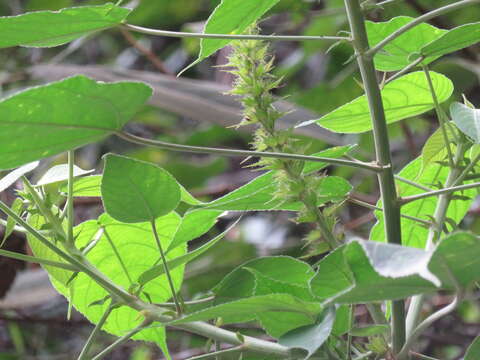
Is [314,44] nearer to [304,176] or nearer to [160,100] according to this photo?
[160,100]

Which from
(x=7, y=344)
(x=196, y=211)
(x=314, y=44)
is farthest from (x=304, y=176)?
(x=7, y=344)

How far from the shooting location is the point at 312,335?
0.32m

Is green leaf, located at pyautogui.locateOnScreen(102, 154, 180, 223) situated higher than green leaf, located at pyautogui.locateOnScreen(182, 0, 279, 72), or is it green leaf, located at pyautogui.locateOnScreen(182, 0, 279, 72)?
green leaf, located at pyautogui.locateOnScreen(182, 0, 279, 72)

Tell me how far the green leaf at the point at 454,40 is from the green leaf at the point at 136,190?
0.53 ft

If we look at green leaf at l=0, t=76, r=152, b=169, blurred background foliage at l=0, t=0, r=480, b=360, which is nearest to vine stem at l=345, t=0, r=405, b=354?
green leaf at l=0, t=76, r=152, b=169

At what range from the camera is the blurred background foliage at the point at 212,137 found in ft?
3.75

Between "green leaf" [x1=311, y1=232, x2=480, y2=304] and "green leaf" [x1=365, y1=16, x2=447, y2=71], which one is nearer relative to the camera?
"green leaf" [x1=311, y1=232, x2=480, y2=304]

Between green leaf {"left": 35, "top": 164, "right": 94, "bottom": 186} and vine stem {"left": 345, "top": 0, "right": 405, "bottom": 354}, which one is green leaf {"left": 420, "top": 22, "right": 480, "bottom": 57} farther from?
green leaf {"left": 35, "top": 164, "right": 94, "bottom": 186}

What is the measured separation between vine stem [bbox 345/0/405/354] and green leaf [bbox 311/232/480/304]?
8 cm

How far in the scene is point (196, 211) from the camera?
0.42 m

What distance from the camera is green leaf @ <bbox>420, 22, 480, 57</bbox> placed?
0.37 metres

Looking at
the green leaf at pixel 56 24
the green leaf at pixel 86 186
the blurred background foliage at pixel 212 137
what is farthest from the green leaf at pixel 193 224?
the blurred background foliage at pixel 212 137

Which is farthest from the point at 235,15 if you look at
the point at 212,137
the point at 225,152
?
the point at 212,137

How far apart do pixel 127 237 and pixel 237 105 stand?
24.3 inches
